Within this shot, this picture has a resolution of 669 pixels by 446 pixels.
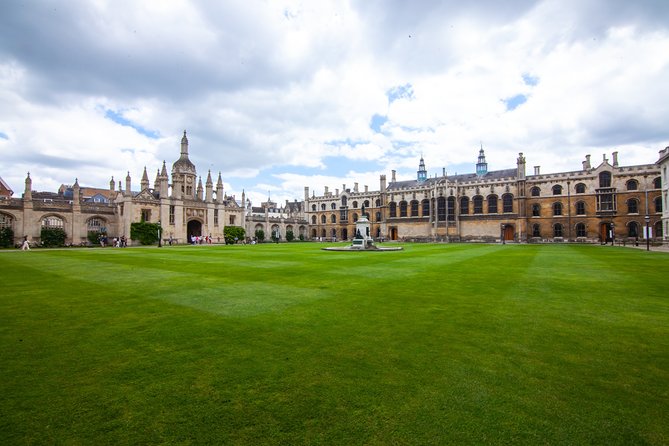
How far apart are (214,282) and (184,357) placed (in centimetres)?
643

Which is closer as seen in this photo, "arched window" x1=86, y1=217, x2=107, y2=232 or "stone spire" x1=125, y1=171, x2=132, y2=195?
"arched window" x1=86, y1=217, x2=107, y2=232

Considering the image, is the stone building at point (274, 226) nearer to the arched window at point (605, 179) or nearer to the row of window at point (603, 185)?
the row of window at point (603, 185)

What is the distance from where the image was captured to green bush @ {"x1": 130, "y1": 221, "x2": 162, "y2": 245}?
44916 millimetres

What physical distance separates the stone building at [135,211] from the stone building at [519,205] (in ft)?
98.3

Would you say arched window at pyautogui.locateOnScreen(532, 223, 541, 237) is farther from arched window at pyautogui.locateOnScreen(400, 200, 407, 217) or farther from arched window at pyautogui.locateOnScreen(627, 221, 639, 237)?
arched window at pyautogui.locateOnScreen(400, 200, 407, 217)

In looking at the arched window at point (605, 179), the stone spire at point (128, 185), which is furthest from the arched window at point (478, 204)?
the stone spire at point (128, 185)

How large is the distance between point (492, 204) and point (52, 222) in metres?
63.1

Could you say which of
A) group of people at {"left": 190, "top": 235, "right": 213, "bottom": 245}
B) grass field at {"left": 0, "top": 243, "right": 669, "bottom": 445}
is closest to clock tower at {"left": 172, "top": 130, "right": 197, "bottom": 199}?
group of people at {"left": 190, "top": 235, "right": 213, "bottom": 245}

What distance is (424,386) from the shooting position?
11.7 feet

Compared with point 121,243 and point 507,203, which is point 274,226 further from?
point 507,203

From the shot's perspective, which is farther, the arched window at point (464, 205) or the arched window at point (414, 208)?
the arched window at point (414, 208)

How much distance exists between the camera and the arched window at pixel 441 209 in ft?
193

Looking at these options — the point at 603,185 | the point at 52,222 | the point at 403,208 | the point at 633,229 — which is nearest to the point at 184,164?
the point at 52,222

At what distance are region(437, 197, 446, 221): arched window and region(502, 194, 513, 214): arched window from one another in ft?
30.5
